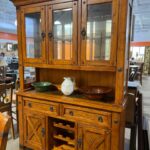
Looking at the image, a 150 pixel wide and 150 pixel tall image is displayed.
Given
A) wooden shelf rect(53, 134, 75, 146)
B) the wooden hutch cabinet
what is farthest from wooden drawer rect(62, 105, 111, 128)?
wooden shelf rect(53, 134, 75, 146)

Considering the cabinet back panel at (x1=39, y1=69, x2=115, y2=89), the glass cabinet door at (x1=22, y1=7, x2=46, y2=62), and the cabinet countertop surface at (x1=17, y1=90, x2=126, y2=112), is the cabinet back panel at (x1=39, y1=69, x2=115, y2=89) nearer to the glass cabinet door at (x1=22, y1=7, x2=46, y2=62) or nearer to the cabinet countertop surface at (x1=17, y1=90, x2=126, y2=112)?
the cabinet countertop surface at (x1=17, y1=90, x2=126, y2=112)

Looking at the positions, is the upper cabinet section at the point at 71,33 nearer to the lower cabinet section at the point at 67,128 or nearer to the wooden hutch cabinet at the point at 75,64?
the wooden hutch cabinet at the point at 75,64

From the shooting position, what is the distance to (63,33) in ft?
7.01

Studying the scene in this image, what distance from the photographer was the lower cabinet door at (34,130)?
229 centimetres

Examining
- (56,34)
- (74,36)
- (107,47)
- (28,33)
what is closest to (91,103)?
(107,47)

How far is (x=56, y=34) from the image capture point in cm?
216

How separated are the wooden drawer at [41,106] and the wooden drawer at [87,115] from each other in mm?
129

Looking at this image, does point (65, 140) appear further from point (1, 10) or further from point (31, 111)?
point (1, 10)

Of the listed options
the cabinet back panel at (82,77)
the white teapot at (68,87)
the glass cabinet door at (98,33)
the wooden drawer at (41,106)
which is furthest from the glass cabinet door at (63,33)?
the wooden drawer at (41,106)

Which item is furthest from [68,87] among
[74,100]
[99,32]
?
[99,32]

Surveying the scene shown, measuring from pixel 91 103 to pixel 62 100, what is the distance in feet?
1.23

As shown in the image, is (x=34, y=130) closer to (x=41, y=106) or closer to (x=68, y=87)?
(x=41, y=106)

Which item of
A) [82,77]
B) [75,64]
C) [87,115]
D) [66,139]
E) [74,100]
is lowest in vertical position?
[66,139]

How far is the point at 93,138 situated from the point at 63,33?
4.29 ft
